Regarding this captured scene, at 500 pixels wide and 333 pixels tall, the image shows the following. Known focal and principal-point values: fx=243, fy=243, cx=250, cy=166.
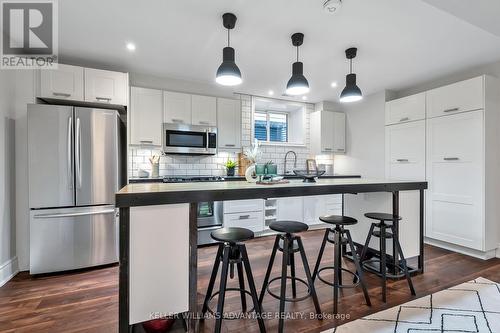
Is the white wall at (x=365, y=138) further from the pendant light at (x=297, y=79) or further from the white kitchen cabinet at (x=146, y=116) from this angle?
the white kitchen cabinet at (x=146, y=116)

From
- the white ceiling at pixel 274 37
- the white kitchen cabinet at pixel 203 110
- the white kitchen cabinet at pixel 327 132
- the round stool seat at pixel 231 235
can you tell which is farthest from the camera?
the white kitchen cabinet at pixel 327 132

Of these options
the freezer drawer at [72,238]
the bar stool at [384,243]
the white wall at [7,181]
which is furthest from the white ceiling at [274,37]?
the freezer drawer at [72,238]

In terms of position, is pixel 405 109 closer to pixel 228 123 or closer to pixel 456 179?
pixel 456 179

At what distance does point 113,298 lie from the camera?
7.17 feet

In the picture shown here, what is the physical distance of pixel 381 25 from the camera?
2297mm

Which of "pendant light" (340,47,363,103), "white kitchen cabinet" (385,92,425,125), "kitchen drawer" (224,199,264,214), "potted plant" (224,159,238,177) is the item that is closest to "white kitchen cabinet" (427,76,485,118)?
"white kitchen cabinet" (385,92,425,125)

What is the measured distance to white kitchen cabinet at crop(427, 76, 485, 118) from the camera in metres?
3.04

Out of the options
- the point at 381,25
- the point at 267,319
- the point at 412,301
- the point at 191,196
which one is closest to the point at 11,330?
the point at 191,196

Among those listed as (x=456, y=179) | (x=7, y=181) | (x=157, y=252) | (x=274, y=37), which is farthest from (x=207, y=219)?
(x=456, y=179)

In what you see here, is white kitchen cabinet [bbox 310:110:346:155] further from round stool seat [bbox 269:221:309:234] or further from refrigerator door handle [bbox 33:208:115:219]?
refrigerator door handle [bbox 33:208:115:219]

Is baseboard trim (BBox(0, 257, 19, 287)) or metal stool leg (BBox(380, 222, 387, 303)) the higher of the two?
metal stool leg (BBox(380, 222, 387, 303))

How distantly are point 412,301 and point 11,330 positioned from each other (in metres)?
3.14

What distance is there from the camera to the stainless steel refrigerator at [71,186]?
2625 millimetres

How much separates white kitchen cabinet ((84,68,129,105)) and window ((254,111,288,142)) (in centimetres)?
243
